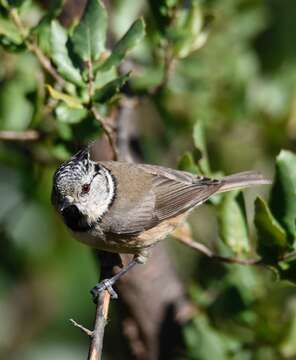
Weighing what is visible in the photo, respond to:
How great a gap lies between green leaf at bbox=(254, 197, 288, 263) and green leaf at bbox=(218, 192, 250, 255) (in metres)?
0.18

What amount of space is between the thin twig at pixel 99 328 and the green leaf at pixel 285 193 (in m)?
0.75

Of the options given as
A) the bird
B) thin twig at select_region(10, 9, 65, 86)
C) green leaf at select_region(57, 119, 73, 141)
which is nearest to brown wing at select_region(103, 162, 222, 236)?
the bird

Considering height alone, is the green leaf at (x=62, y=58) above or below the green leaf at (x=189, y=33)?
above

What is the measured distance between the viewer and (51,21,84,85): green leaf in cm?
359

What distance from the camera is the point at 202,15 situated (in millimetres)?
4258

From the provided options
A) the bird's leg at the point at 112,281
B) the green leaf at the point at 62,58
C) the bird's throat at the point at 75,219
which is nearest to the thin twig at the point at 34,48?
the green leaf at the point at 62,58

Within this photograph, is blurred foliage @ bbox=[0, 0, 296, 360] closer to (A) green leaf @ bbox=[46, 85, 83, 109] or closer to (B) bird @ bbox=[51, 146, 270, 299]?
(A) green leaf @ bbox=[46, 85, 83, 109]

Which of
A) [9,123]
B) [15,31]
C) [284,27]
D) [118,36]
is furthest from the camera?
[284,27]

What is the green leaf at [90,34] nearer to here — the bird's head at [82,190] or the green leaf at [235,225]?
the bird's head at [82,190]

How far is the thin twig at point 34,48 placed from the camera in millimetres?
3729

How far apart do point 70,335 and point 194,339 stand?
4.95 feet

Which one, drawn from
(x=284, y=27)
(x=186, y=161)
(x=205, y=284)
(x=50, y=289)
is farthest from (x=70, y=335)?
(x=284, y=27)

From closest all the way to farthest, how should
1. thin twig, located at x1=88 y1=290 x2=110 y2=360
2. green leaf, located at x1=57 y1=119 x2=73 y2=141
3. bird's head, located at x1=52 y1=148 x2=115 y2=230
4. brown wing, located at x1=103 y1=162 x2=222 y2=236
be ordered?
thin twig, located at x1=88 y1=290 x2=110 y2=360 → bird's head, located at x1=52 y1=148 x2=115 y2=230 → green leaf, located at x1=57 y1=119 x2=73 y2=141 → brown wing, located at x1=103 y1=162 x2=222 y2=236

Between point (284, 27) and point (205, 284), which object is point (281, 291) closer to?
point (205, 284)
